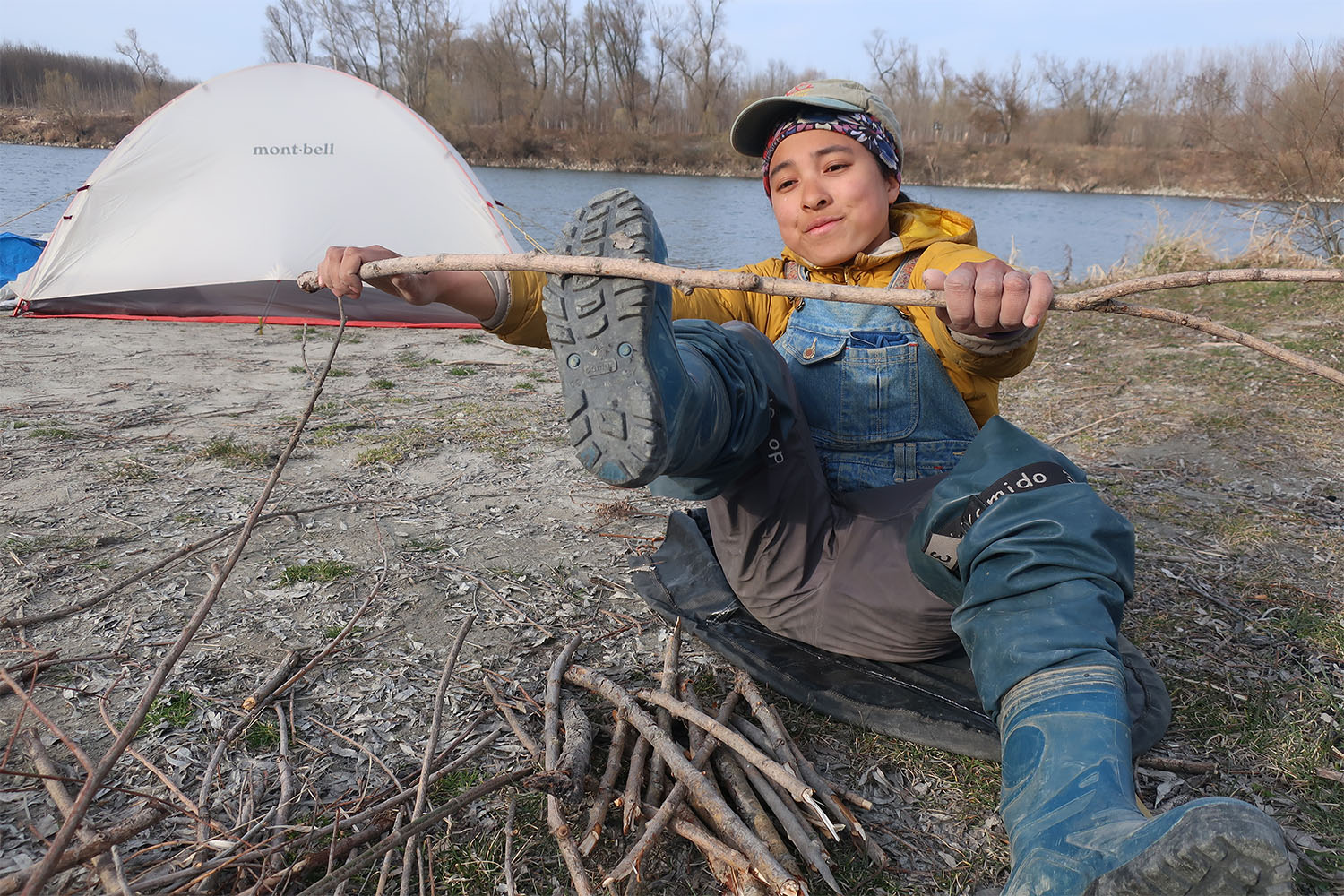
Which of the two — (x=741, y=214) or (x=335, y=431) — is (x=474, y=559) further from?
(x=741, y=214)

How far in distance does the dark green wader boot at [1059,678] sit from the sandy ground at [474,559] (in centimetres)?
43

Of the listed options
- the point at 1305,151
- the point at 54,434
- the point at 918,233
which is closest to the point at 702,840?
the point at 918,233

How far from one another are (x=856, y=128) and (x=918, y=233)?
1.12ft

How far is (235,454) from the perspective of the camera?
365 centimetres

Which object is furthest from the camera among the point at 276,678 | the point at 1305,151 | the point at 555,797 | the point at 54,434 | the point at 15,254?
the point at 1305,151

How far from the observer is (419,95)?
4356 centimetres

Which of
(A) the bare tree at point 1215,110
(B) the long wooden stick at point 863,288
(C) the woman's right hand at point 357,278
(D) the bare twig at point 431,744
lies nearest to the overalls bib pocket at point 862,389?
(B) the long wooden stick at point 863,288

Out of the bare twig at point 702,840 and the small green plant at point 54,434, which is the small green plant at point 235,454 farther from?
the bare twig at point 702,840

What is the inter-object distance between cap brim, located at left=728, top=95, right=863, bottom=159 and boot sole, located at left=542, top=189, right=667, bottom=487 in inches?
33.9

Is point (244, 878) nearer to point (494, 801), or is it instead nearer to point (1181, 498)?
point (494, 801)

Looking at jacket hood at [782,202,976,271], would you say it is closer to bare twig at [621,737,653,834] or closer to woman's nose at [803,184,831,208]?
woman's nose at [803,184,831,208]

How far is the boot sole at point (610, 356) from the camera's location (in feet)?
5.24

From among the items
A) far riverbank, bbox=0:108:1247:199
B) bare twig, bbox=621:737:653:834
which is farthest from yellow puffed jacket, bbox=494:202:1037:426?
far riverbank, bbox=0:108:1247:199

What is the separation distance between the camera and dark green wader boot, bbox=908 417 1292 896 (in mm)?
1065
